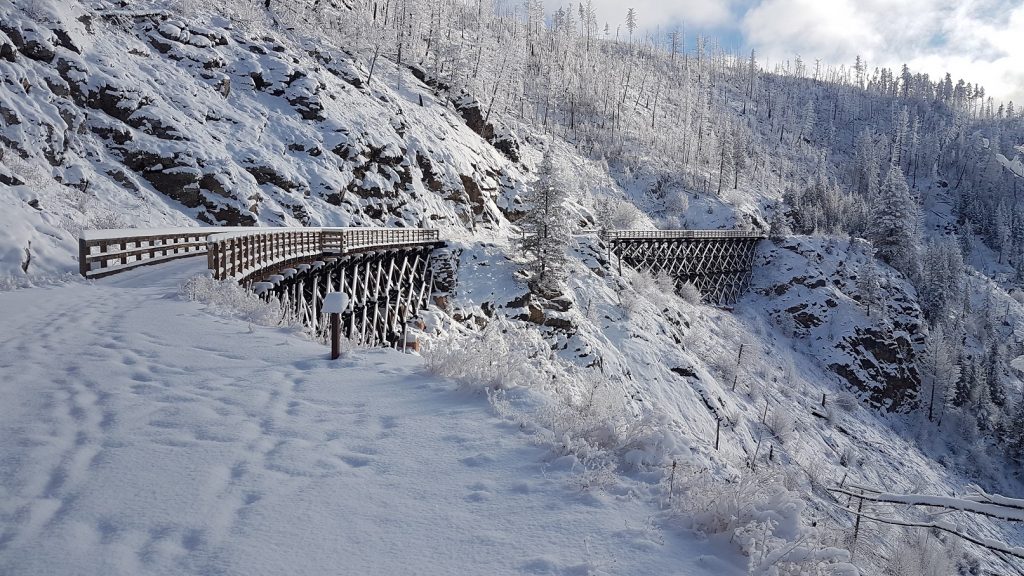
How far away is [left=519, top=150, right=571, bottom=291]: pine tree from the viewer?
101 ft

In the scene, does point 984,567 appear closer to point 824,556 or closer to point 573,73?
point 824,556

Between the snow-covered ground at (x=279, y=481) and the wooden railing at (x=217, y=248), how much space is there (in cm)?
584

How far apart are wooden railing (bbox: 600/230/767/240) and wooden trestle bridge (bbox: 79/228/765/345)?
13 cm

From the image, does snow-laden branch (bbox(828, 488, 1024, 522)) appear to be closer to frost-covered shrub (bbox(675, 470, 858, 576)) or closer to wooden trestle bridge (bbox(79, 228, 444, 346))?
frost-covered shrub (bbox(675, 470, 858, 576))

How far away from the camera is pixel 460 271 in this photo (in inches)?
1180

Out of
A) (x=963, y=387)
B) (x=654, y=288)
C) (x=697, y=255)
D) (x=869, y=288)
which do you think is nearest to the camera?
(x=654, y=288)

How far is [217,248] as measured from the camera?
36.9 ft

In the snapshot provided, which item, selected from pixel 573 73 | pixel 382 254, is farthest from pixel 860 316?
pixel 573 73

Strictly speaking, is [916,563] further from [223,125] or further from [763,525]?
[223,125]

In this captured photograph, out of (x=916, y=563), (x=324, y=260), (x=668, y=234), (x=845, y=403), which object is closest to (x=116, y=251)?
(x=324, y=260)

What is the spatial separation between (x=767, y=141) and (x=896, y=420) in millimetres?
102243

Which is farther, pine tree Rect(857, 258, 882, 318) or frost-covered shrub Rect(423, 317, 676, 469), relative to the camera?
pine tree Rect(857, 258, 882, 318)

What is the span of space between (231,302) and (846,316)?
55.2m

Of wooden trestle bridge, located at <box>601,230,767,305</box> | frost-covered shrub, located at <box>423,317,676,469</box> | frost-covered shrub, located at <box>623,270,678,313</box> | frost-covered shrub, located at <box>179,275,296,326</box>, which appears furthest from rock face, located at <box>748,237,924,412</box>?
frost-covered shrub, located at <box>179,275,296,326</box>
